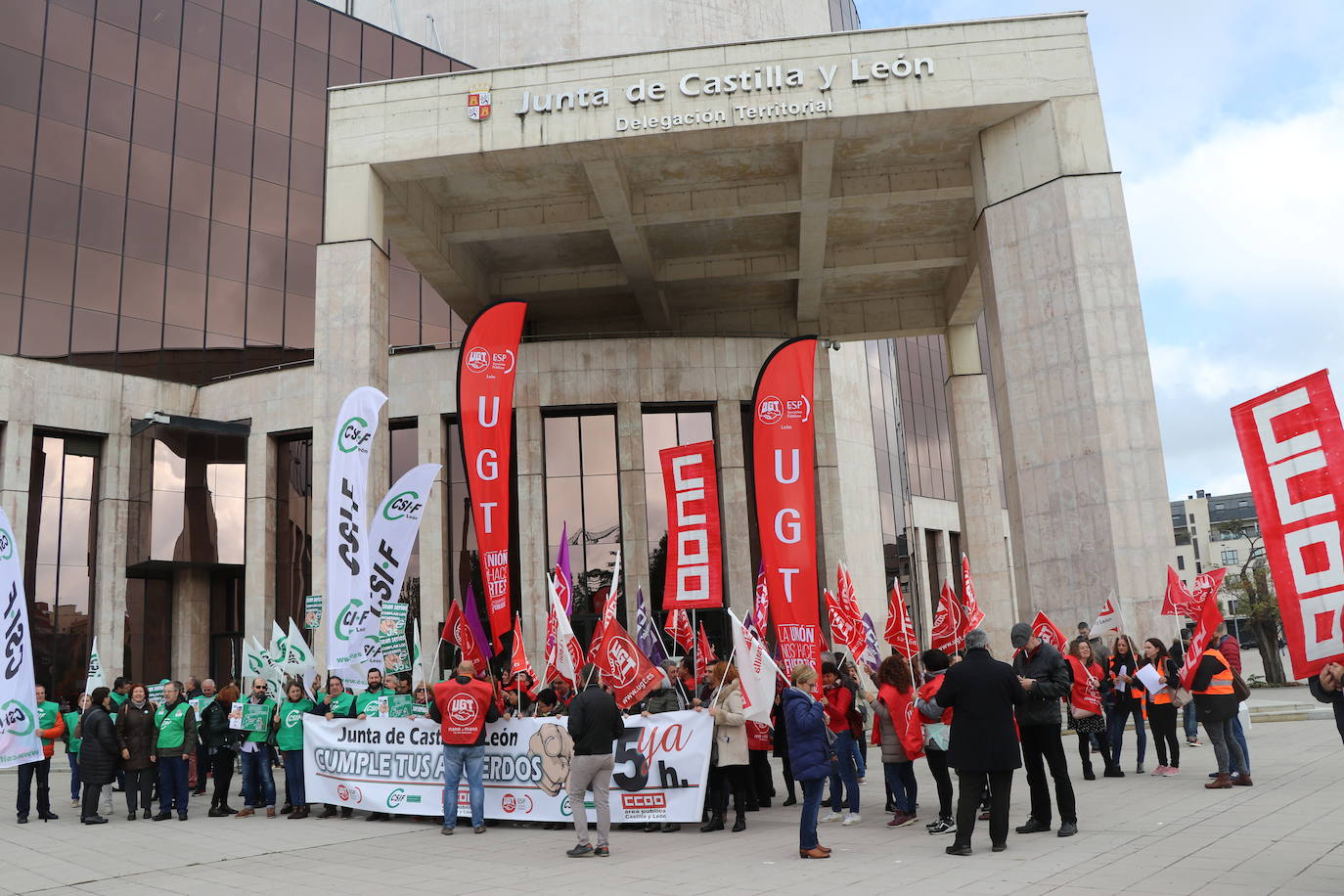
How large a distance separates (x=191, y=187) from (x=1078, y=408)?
25719mm

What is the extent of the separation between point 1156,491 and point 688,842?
1447 centimetres

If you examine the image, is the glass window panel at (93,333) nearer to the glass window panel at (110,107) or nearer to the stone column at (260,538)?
the stone column at (260,538)

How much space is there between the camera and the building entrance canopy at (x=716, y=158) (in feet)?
72.6

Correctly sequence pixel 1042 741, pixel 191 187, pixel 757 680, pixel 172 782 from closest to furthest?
pixel 1042 741, pixel 757 680, pixel 172 782, pixel 191 187

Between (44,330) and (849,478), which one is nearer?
(44,330)

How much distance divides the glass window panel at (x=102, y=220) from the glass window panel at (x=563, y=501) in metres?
14.1

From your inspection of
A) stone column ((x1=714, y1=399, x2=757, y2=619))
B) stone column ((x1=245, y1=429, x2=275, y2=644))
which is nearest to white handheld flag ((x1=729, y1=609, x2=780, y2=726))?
stone column ((x1=714, y1=399, x2=757, y2=619))

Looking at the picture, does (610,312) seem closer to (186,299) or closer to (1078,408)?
(186,299)

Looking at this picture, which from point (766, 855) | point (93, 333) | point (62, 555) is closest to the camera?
point (766, 855)

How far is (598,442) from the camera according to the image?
2928 centimetres

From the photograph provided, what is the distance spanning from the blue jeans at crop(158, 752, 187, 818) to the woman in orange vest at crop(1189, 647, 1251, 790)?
1259 centimetres

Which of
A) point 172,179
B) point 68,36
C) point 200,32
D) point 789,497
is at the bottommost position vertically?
point 789,497

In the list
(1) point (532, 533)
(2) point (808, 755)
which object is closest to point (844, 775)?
(2) point (808, 755)

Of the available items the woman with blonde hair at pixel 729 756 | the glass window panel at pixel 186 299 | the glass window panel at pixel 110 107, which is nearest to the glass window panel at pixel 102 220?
the glass window panel at pixel 186 299
